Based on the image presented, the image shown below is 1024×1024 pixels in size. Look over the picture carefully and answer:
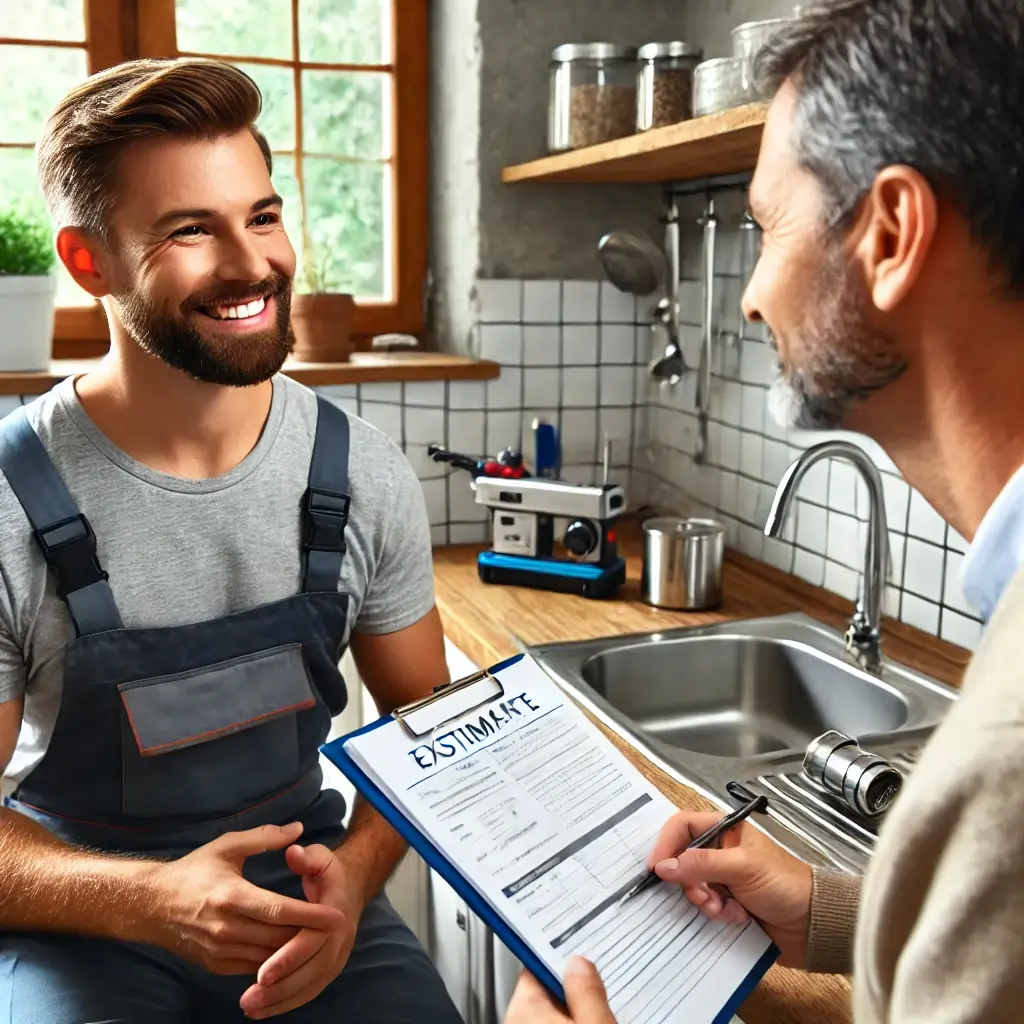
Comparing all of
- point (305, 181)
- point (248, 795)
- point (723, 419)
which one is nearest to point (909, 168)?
point (248, 795)

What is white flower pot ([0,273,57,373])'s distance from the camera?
199 centimetres

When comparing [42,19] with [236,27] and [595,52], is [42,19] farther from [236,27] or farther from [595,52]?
[595,52]

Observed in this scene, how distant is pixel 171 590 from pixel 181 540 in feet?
0.20

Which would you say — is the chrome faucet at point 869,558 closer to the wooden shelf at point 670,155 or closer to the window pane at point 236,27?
the wooden shelf at point 670,155

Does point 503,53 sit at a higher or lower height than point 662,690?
higher

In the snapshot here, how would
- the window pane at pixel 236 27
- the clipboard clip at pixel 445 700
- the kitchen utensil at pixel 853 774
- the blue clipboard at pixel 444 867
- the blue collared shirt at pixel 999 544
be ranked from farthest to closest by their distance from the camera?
the window pane at pixel 236 27 < the kitchen utensil at pixel 853 774 < the clipboard clip at pixel 445 700 < the blue clipboard at pixel 444 867 < the blue collared shirt at pixel 999 544

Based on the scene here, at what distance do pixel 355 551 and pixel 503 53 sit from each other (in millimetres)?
1249

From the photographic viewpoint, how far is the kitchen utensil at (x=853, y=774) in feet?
3.72

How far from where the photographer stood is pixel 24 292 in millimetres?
2002

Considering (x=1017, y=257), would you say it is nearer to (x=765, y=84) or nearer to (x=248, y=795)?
(x=765, y=84)

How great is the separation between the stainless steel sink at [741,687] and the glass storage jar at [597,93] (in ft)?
3.13

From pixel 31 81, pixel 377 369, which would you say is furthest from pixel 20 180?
pixel 377 369

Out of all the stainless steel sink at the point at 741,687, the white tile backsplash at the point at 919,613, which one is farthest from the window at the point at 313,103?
the white tile backsplash at the point at 919,613

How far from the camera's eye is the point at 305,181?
2.36m
